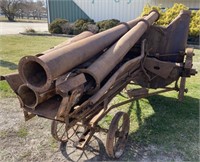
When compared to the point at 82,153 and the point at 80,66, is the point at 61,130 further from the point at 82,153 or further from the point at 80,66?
the point at 80,66

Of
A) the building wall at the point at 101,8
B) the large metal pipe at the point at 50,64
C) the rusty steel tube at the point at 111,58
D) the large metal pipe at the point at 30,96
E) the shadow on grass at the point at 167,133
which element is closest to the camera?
the large metal pipe at the point at 50,64

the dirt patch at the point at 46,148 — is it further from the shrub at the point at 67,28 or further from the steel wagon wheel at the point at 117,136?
the shrub at the point at 67,28

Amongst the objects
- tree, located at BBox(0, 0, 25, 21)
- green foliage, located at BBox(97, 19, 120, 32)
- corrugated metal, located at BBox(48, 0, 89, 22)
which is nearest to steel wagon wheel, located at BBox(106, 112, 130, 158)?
green foliage, located at BBox(97, 19, 120, 32)

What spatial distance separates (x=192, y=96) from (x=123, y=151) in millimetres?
2956

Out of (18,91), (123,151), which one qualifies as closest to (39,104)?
(18,91)

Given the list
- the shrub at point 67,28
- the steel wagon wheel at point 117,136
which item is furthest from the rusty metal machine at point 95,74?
the shrub at point 67,28

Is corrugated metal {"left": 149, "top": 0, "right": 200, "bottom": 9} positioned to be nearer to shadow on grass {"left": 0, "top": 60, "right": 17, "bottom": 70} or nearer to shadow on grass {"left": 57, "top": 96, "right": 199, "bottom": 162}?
shadow on grass {"left": 0, "top": 60, "right": 17, "bottom": 70}

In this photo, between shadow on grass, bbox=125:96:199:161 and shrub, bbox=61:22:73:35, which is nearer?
shadow on grass, bbox=125:96:199:161

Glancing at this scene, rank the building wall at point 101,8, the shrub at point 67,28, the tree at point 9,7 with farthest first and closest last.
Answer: the tree at point 9,7 → the shrub at point 67,28 → the building wall at point 101,8

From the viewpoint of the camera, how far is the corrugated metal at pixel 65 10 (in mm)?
19712

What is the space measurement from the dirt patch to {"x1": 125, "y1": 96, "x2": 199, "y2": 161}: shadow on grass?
15 mm

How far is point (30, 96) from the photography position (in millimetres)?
2701

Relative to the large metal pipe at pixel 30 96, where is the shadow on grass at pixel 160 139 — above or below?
below

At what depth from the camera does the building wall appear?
16.9 metres
